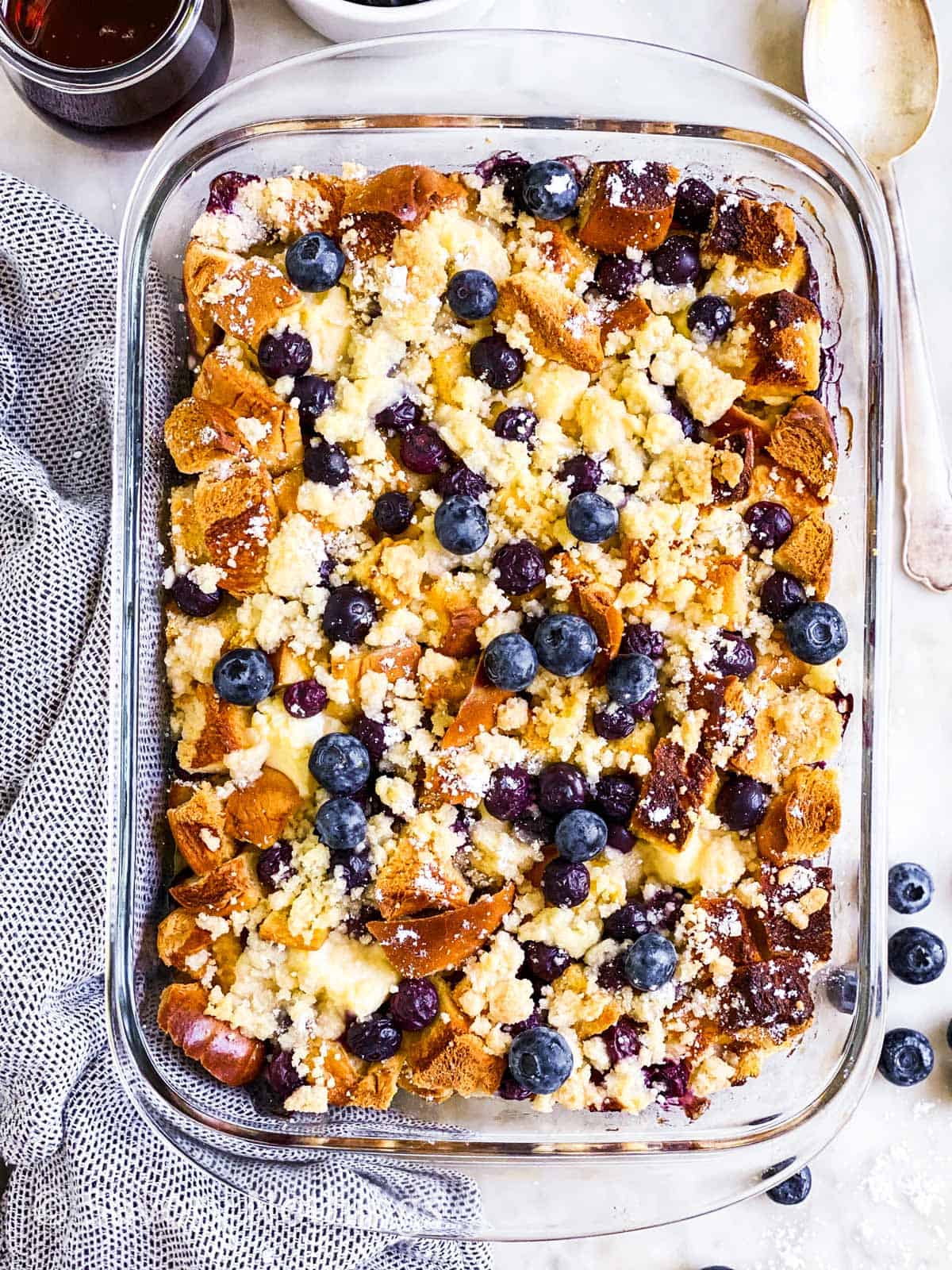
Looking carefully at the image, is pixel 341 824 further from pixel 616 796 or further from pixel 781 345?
pixel 781 345

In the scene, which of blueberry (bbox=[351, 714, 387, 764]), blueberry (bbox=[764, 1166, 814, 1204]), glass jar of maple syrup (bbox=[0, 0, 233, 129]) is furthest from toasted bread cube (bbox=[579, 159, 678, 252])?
blueberry (bbox=[764, 1166, 814, 1204])

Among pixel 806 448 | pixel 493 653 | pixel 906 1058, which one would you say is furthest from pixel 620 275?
pixel 906 1058

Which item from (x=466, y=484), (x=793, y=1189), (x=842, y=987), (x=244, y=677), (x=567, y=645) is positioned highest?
(x=466, y=484)

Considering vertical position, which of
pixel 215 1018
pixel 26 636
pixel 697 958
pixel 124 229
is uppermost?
pixel 124 229

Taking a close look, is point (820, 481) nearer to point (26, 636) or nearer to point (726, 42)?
point (726, 42)

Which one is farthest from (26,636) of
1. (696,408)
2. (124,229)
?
(696,408)

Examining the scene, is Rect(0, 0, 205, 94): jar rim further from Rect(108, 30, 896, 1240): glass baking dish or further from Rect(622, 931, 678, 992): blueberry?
Rect(622, 931, 678, 992): blueberry

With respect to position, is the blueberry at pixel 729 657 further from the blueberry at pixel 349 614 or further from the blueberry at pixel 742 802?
the blueberry at pixel 349 614
